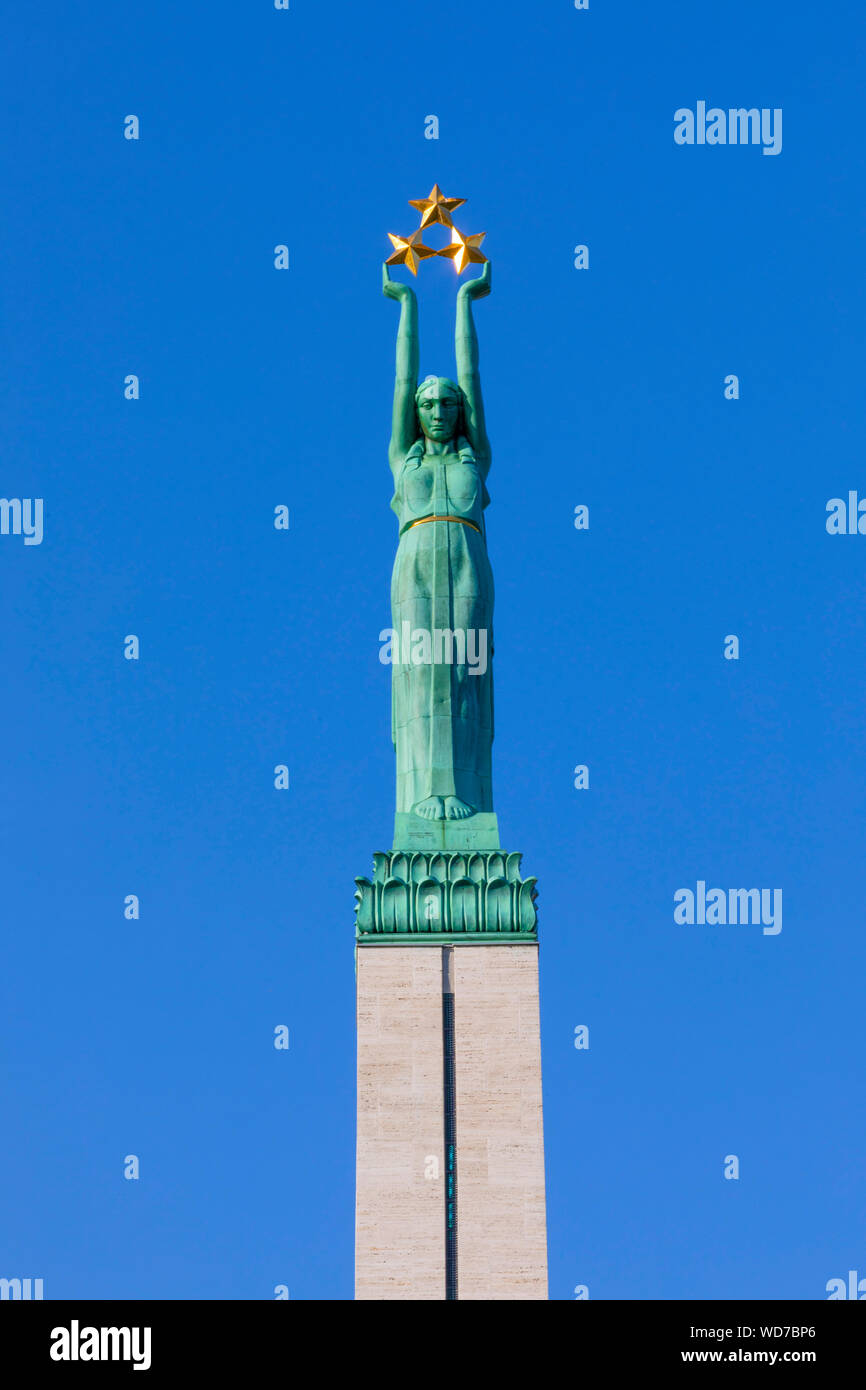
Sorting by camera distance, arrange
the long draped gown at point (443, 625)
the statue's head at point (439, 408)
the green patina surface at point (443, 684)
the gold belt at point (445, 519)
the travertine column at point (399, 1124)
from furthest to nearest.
Result: the statue's head at point (439, 408) → the gold belt at point (445, 519) → the long draped gown at point (443, 625) → the green patina surface at point (443, 684) → the travertine column at point (399, 1124)

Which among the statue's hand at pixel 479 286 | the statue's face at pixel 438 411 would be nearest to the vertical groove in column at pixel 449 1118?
the statue's face at pixel 438 411

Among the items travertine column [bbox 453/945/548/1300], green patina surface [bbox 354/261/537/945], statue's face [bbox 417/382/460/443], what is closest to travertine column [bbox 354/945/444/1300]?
travertine column [bbox 453/945/548/1300]

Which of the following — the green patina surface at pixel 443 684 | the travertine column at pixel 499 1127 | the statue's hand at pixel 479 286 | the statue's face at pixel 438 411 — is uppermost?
the statue's hand at pixel 479 286

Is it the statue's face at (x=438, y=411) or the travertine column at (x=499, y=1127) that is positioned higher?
the statue's face at (x=438, y=411)

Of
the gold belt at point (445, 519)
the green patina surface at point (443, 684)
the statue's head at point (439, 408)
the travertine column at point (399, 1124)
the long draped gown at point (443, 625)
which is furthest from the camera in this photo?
the statue's head at point (439, 408)

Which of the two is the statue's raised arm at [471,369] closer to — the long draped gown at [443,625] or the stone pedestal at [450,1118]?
the long draped gown at [443,625]

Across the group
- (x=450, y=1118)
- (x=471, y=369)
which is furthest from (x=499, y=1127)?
(x=471, y=369)
